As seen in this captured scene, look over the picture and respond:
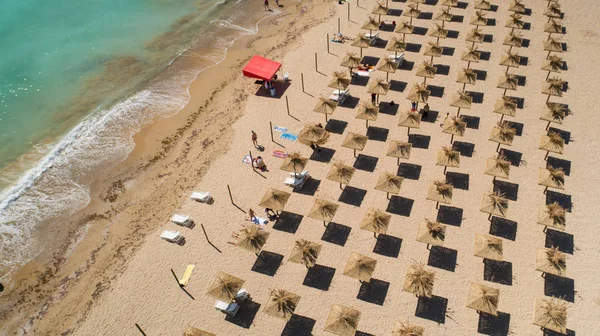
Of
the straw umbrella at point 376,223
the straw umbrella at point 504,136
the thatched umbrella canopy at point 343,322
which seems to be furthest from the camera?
the straw umbrella at point 504,136

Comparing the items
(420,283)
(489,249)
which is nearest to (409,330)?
(420,283)

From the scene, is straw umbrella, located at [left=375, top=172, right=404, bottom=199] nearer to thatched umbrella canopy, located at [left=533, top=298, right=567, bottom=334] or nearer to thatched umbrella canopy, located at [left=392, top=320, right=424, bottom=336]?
thatched umbrella canopy, located at [left=392, top=320, right=424, bottom=336]

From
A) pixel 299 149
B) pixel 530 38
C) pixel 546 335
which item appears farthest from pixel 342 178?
pixel 530 38

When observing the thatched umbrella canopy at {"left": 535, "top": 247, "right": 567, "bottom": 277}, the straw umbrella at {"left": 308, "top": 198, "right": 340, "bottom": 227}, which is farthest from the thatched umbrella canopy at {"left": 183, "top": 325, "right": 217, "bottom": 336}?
the thatched umbrella canopy at {"left": 535, "top": 247, "right": 567, "bottom": 277}

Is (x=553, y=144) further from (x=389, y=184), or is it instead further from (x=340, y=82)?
(x=340, y=82)

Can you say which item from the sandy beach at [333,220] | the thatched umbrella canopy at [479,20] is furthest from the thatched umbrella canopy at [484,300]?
the thatched umbrella canopy at [479,20]

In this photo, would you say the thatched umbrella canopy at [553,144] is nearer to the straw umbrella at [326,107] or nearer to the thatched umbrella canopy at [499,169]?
the thatched umbrella canopy at [499,169]
